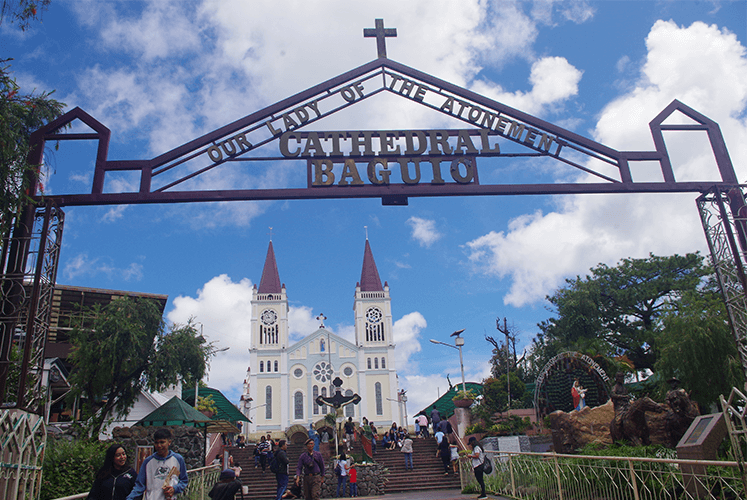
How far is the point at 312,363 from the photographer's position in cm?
6800

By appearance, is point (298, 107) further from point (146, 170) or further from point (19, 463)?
point (19, 463)

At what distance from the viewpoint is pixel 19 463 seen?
6.69 meters

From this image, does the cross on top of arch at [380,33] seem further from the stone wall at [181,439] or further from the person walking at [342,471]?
the stone wall at [181,439]

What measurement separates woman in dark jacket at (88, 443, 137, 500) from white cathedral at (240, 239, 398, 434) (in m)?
59.3

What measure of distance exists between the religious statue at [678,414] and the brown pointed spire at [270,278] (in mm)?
63958

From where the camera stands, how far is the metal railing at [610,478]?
6.25 m

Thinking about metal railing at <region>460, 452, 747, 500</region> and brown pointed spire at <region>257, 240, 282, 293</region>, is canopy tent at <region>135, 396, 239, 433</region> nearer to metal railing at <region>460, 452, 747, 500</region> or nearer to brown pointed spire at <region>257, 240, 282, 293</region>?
metal railing at <region>460, 452, 747, 500</region>

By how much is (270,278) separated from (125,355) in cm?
5544

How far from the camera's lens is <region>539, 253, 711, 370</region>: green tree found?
3369 cm

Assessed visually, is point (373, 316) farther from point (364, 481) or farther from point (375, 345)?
point (364, 481)

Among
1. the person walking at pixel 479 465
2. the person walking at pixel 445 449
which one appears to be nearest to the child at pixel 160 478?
the person walking at pixel 479 465

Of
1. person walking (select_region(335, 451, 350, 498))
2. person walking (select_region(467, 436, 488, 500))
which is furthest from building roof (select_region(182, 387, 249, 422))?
person walking (select_region(467, 436, 488, 500))

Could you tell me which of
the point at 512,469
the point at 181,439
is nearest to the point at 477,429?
the point at 512,469

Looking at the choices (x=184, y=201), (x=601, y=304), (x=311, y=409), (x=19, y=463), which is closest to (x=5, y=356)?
(x=19, y=463)
